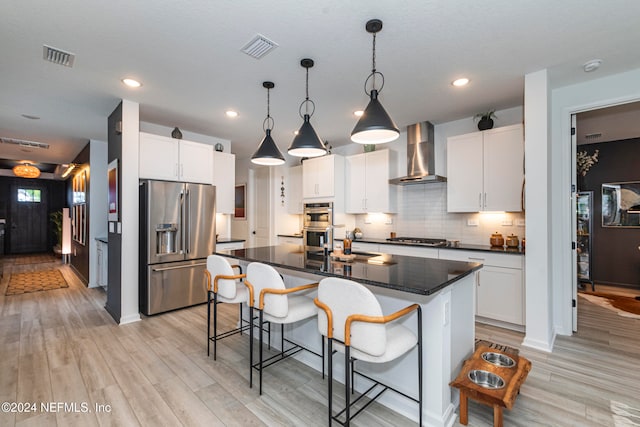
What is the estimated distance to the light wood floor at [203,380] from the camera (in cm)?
194

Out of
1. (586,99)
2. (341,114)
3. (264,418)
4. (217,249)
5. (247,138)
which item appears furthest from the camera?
(247,138)

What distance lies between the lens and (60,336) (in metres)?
3.25

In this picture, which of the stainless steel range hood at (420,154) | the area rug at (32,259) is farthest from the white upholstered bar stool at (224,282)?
the area rug at (32,259)

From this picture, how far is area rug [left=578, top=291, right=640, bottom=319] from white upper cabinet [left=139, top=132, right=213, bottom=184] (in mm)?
6147

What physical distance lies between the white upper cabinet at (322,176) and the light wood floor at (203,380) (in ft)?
9.18

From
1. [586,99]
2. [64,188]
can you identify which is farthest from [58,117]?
[64,188]

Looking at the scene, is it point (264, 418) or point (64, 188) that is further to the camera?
point (64, 188)

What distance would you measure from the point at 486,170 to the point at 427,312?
273 centimetres

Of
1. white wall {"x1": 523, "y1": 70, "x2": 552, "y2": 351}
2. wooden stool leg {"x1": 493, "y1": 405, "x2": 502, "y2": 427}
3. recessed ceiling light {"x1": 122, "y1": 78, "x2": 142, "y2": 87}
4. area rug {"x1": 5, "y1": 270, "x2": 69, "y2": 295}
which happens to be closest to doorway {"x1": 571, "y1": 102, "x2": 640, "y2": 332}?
white wall {"x1": 523, "y1": 70, "x2": 552, "y2": 351}

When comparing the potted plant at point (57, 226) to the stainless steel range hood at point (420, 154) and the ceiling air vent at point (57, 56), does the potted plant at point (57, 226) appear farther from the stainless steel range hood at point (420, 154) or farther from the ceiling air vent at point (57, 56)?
the stainless steel range hood at point (420, 154)

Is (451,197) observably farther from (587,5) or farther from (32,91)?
(32,91)

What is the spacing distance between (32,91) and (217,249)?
285cm

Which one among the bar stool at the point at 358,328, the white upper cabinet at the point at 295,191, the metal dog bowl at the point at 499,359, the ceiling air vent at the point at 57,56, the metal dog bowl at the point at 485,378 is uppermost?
the ceiling air vent at the point at 57,56

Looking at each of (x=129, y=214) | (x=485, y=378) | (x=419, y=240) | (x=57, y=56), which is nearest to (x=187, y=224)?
(x=129, y=214)
